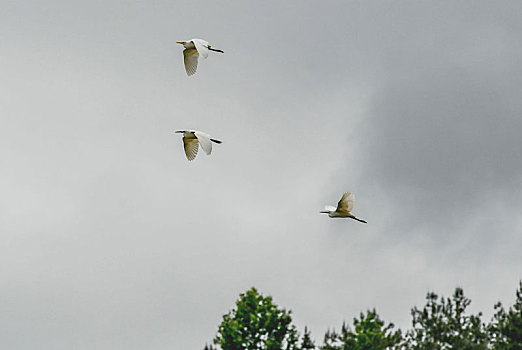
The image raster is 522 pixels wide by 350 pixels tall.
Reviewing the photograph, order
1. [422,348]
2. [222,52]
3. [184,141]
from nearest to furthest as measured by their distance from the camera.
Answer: [222,52] < [184,141] < [422,348]

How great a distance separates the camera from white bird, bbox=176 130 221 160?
27.3 m

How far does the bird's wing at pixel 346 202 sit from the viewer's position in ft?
87.5

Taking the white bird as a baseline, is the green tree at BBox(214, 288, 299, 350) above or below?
above

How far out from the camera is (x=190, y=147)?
29.4 m

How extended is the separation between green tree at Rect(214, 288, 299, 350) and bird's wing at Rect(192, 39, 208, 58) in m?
34.1

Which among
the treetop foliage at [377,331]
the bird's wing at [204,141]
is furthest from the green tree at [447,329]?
the bird's wing at [204,141]

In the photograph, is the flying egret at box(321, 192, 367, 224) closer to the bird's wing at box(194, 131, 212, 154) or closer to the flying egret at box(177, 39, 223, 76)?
the bird's wing at box(194, 131, 212, 154)

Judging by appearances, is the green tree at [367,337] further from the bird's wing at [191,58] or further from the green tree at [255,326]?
the bird's wing at [191,58]

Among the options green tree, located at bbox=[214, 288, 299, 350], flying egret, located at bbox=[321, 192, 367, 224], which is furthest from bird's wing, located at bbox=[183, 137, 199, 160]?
green tree, located at bbox=[214, 288, 299, 350]

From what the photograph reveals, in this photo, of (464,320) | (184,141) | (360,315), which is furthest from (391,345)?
(184,141)

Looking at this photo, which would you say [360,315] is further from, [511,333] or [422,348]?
[511,333]

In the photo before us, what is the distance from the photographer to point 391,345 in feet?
204

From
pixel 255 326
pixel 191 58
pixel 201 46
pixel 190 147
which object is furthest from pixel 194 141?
pixel 255 326

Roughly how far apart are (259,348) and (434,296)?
10480 millimetres
